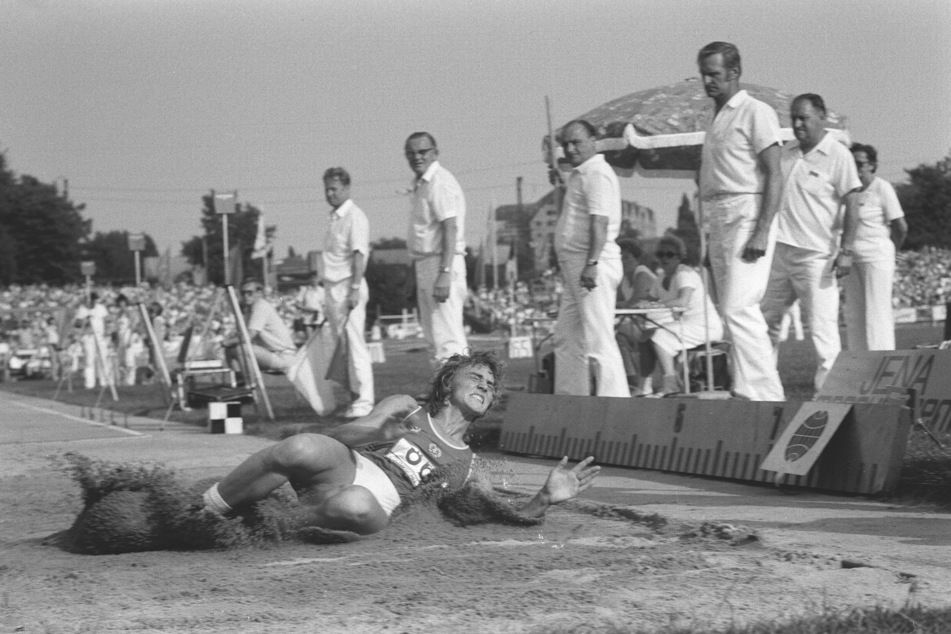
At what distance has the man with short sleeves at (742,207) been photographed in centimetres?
853

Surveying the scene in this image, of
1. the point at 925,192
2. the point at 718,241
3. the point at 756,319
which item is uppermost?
the point at 925,192

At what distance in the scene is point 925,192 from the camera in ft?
191

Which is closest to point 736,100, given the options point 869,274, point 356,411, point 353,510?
point 869,274

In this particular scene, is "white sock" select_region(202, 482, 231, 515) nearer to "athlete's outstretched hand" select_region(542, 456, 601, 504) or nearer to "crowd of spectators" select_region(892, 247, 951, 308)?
"athlete's outstretched hand" select_region(542, 456, 601, 504)

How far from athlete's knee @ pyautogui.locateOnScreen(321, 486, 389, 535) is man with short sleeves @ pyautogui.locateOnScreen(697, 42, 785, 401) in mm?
3738

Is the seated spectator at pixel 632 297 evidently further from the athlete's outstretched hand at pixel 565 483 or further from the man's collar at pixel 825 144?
the athlete's outstretched hand at pixel 565 483

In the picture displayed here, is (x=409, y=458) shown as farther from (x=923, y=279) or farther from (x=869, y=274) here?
(x=923, y=279)

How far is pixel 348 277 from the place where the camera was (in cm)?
1354

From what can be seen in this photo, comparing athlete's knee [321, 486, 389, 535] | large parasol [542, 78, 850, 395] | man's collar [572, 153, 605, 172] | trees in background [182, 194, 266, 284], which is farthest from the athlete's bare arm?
trees in background [182, 194, 266, 284]

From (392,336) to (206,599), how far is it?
52.8 m

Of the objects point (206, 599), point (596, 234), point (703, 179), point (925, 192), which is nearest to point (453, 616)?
point (206, 599)

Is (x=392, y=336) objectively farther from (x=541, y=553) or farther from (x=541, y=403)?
(x=541, y=553)

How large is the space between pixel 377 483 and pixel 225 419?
7545mm

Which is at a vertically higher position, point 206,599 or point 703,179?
point 703,179
